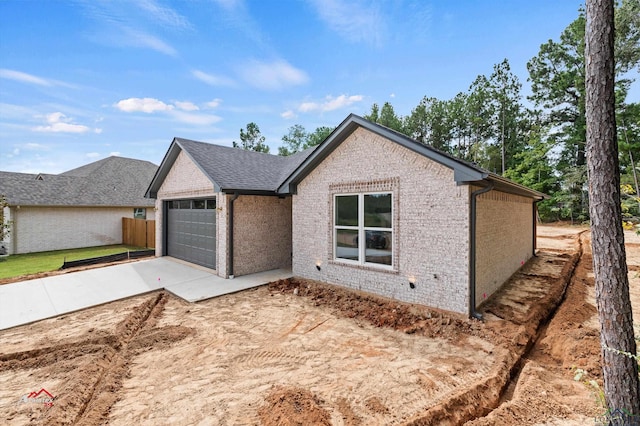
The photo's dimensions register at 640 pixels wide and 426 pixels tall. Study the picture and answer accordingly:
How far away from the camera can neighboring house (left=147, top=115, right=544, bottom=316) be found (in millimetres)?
5879

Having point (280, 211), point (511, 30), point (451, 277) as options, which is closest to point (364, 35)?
point (511, 30)

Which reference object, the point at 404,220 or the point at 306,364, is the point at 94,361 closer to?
the point at 306,364

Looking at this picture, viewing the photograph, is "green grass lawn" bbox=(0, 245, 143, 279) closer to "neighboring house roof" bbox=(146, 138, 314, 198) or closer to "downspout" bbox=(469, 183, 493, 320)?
"neighboring house roof" bbox=(146, 138, 314, 198)

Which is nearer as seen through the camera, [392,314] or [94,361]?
[94,361]

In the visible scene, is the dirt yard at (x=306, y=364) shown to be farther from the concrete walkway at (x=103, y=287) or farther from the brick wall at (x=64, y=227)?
the brick wall at (x=64, y=227)

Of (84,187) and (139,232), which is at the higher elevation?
(84,187)

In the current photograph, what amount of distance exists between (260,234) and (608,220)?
889 cm

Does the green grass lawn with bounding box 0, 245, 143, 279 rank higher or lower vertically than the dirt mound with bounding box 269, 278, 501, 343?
lower

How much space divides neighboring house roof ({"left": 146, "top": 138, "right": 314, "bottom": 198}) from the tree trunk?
8.29m

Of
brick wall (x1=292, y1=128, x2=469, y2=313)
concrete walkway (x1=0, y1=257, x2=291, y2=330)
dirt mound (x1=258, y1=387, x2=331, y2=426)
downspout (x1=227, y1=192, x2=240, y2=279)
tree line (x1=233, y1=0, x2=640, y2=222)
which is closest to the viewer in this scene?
dirt mound (x1=258, y1=387, x2=331, y2=426)

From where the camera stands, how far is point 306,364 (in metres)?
4.21

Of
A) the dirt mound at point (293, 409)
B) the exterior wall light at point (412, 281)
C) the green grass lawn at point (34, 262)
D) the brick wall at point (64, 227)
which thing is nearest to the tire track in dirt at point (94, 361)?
the dirt mound at point (293, 409)

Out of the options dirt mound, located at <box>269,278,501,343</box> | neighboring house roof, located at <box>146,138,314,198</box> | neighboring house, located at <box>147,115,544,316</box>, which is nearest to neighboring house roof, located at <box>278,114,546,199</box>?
neighboring house, located at <box>147,115,544,316</box>

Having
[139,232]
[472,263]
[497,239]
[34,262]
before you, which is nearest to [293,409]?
[472,263]
